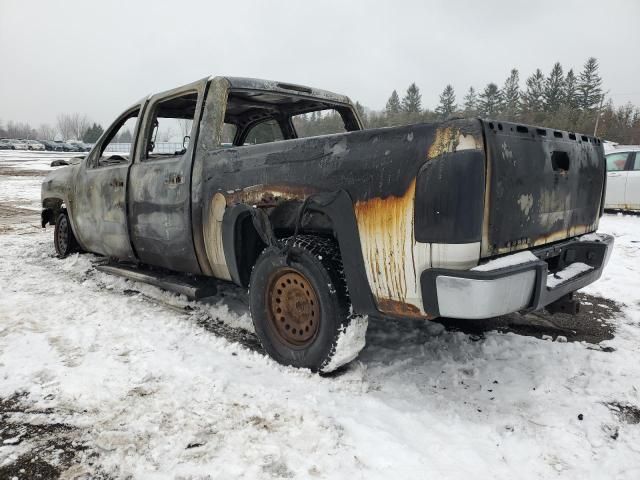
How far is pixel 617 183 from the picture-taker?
10.6 m

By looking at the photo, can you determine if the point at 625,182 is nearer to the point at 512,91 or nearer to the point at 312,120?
the point at 312,120

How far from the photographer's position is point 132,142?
4.17 meters

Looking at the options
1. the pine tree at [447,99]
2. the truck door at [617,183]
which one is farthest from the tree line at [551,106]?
the truck door at [617,183]

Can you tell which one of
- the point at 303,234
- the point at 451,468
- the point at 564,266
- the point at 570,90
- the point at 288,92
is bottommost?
the point at 451,468

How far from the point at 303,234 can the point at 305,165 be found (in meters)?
0.48

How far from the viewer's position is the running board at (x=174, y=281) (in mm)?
3637

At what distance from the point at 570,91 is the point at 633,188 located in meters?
63.0

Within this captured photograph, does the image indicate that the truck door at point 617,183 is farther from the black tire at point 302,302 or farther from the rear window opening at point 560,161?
the black tire at point 302,302

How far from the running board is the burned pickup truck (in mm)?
144

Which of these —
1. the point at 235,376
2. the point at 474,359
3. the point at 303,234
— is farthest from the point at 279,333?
the point at 474,359

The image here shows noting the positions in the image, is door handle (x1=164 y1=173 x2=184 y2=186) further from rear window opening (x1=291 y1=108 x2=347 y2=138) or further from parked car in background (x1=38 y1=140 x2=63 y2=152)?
parked car in background (x1=38 y1=140 x2=63 y2=152)

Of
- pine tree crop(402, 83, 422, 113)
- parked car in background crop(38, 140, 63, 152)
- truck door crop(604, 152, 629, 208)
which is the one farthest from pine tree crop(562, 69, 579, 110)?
parked car in background crop(38, 140, 63, 152)

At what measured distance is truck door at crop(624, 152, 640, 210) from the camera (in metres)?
10.3

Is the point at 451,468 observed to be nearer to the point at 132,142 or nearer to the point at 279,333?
the point at 279,333
